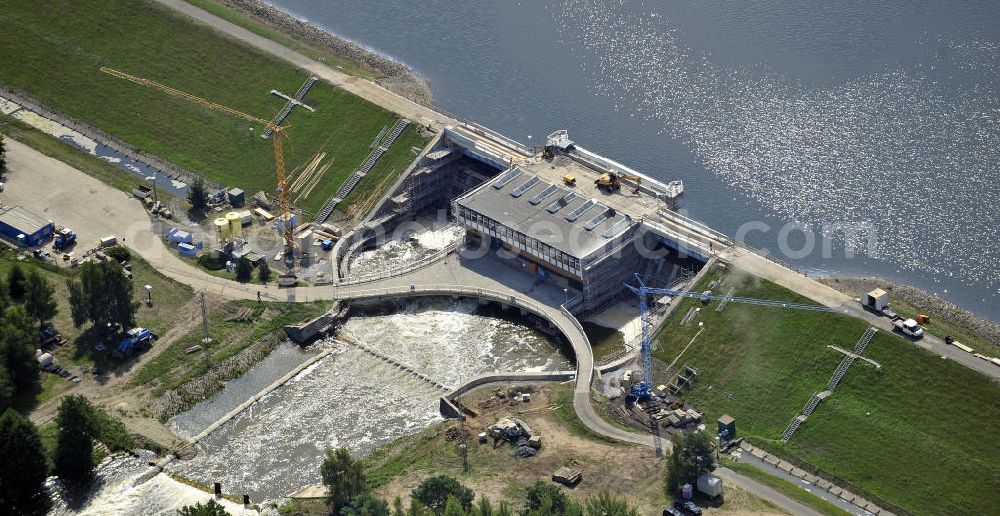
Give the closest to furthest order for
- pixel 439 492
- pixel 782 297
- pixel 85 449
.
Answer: pixel 439 492, pixel 85 449, pixel 782 297

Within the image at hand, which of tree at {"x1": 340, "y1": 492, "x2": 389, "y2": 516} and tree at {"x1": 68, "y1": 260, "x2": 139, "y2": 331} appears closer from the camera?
tree at {"x1": 340, "y1": 492, "x2": 389, "y2": 516}

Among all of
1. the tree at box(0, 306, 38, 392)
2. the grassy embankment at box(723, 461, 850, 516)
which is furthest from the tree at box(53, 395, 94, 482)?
the grassy embankment at box(723, 461, 850, 516)

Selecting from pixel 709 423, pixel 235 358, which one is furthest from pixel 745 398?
pixel 235 358

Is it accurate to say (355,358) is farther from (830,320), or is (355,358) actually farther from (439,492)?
(830,320)

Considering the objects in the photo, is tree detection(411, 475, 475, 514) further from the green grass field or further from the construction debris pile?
the green grass field

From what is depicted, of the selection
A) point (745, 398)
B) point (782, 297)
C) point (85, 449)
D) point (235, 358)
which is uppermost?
point (782, 297)

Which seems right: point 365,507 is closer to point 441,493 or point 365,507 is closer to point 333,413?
point 441,493
